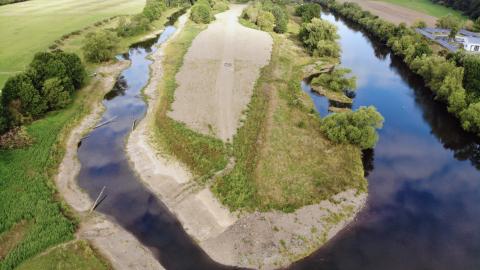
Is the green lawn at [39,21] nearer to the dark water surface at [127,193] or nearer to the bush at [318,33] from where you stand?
the dark water surface at [127,193]

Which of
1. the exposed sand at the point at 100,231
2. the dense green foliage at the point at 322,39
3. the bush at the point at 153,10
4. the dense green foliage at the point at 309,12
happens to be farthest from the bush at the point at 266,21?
the exposed sand at the point at 100,231

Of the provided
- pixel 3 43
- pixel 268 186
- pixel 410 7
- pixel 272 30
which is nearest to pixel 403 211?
pixel 268 186

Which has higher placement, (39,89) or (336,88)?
(39,89)

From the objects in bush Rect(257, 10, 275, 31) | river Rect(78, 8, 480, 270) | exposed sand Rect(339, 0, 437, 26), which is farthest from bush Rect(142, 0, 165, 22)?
A: exposed sand Rect(339, 0, 437, 26)

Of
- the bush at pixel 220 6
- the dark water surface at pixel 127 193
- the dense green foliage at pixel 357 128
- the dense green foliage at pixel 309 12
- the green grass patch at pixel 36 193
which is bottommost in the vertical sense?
the dark water surface at pixel 127 193

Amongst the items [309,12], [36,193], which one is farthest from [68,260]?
[309,12]

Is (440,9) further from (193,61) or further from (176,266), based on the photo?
(176,266)

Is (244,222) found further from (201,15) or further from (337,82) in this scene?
(201,15)
